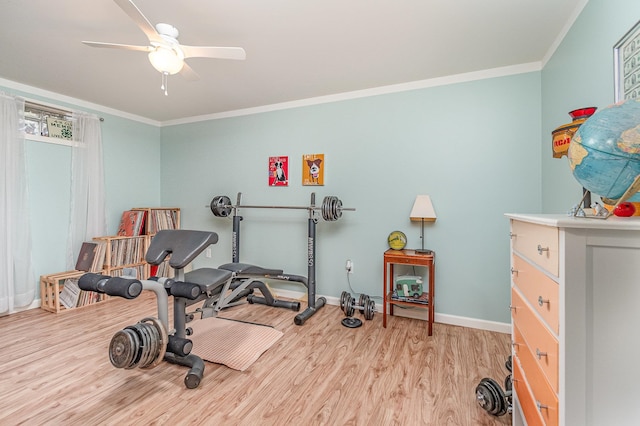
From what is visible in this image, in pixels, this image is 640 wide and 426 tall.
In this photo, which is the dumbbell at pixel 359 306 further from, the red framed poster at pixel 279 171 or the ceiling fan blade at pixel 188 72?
the ceiling fan blade at pixel 188 72

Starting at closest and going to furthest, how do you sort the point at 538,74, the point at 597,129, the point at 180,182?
the point at 597,129
the point at 538,74
the point at 180,182

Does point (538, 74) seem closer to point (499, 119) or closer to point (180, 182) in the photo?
point (499, 119)

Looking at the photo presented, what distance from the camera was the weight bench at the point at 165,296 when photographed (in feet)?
5.22

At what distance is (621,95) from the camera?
4.42ft

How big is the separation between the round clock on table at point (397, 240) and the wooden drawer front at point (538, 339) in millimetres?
1404

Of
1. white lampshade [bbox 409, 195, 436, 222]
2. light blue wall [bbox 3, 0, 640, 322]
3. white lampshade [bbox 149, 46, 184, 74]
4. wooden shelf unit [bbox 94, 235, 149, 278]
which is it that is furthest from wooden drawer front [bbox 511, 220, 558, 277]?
wooden shelf unit [bbox 94, 235, 149, 278]

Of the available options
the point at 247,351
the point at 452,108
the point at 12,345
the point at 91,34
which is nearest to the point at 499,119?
the point at 452,108

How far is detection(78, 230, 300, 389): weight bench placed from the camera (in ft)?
5.22

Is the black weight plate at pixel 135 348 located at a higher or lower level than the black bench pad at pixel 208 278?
lower

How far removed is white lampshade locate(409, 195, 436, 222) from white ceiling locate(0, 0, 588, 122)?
1.18 m

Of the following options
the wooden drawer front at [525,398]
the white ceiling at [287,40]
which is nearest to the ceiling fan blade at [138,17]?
the white ceiling at [287,40]

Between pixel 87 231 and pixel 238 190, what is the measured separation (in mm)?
1823

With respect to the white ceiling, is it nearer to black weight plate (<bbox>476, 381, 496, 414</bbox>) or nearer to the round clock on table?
the round clock on table

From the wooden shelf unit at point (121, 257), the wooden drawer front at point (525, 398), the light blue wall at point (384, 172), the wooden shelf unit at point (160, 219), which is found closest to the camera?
the wooden drawer front at point (525, 398)
